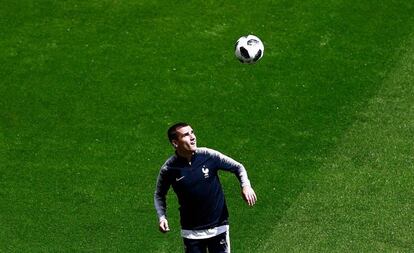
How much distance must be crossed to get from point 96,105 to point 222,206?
6231mm

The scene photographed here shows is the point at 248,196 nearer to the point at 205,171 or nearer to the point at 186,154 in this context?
the point at 205,171

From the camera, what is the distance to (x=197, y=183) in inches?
487

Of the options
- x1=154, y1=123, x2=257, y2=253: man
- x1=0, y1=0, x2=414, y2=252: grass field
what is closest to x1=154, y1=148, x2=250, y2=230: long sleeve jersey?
x1=154, y1=123, x2=257, y2=253: man

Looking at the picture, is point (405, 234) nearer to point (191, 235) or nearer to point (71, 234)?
point (191, 235)

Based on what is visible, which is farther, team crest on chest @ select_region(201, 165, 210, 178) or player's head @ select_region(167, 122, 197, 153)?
team crest on chest @ select_region(201, 165, 210, 178)

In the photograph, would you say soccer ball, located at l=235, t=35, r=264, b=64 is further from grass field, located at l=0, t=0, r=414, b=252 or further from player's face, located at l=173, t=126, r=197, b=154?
player's face, located at l=173, t=126, r=197, b=154

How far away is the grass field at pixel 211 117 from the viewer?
15156 mm

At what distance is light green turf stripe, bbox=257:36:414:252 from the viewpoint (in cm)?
1458

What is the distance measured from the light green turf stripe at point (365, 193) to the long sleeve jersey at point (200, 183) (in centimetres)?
231

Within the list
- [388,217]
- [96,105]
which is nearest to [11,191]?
[96,105]

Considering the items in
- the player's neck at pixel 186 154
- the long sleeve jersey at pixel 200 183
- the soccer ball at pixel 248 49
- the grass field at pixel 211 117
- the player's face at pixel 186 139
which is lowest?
the grass field at pixel 211 117

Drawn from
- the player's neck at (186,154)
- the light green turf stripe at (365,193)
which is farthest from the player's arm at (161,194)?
the light green turf stripe at (365,193)

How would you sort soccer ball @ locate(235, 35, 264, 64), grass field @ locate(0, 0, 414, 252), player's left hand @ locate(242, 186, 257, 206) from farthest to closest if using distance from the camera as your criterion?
soccer ball @ locate(235, 35, 264, 64) → grass field @ locate(0, 0, 414, 252) → player's left hand @ locate(242, 186, 257, 206)

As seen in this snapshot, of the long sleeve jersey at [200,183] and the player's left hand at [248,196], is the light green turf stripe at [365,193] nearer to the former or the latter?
the long sleeve jersey at [200,183]
